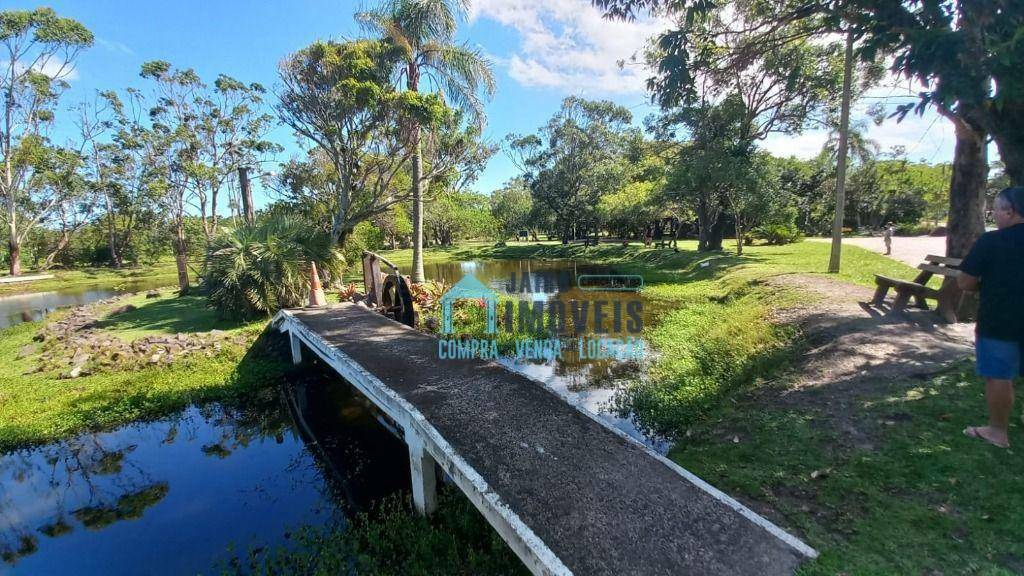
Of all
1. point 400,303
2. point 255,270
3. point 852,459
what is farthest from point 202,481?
point 852,459

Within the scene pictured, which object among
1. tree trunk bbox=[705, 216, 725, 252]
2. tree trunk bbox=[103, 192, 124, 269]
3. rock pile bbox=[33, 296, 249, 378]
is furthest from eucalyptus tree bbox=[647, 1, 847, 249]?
tree trunk bbox=[103, 192, 124, 269]

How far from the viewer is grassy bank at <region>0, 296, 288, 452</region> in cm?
597

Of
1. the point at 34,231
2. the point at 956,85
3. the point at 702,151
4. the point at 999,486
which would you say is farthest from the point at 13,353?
the point at 34,231

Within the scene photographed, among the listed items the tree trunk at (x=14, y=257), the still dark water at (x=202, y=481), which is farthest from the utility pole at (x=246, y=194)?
the tree trunk at (x=14, y=257)

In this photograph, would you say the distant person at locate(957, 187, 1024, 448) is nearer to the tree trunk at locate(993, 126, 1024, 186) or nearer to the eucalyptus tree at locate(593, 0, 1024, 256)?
the eucalyptus tree at locate(593, 0, 1024, 256)

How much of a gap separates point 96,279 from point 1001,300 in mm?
40792

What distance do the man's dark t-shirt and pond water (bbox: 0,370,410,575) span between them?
554 centimetres

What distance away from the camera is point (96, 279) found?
28594mm

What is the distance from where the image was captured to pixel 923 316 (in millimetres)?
6484

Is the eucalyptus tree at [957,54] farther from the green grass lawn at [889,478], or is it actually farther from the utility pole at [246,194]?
the utility pole at [246,194]

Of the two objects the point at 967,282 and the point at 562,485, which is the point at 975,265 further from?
the point at 562,485

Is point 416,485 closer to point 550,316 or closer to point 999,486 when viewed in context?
point 999,486

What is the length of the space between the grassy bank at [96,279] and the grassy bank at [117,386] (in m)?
17.3

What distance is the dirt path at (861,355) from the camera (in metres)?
4.57
